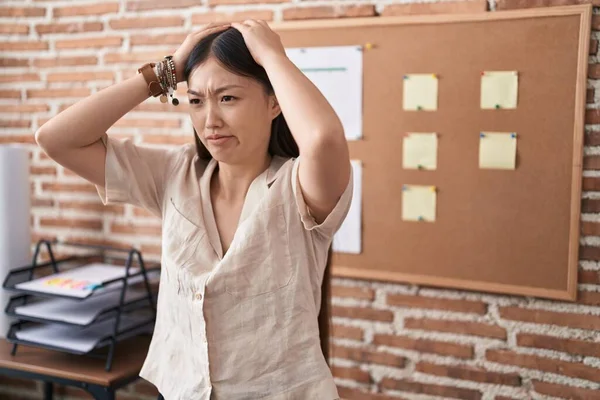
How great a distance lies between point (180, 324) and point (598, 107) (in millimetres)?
1262

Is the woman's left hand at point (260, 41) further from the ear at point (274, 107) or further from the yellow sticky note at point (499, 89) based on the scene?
the yellow sticky note at point (499, 89)

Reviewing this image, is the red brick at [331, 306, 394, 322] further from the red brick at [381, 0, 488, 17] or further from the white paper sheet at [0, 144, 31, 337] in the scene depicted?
the white paper sheet at [0, 144, 31, 337]

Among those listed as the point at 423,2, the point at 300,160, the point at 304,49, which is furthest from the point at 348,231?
the point at 300,160

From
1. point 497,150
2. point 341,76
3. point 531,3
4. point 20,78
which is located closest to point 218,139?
point 341,76

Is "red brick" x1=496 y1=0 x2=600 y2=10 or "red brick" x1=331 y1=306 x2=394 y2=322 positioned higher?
"red brick" x1=496 y1=0 x2=600 y2=10

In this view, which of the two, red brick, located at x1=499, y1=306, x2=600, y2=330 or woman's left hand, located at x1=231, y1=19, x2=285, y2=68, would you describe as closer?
woman's left hand, located at x1=231, y1=19, x2=285, y2=68

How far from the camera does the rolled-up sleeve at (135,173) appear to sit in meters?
1.45

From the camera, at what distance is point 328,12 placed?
2.06 metres

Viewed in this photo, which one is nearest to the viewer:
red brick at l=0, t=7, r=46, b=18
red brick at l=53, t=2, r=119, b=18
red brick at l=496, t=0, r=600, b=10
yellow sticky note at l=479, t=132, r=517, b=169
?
red brick at l=496, t=0, r=600, b=10

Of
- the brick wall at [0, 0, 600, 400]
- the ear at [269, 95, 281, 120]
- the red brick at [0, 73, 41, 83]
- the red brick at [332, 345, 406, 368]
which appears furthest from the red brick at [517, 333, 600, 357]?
the red brick at [0, 73, 41, 83]

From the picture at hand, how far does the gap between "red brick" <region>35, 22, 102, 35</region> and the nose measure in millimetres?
1294

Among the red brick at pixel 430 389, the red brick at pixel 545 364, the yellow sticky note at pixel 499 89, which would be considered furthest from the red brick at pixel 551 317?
the yellow sticky note at pixel 499 89

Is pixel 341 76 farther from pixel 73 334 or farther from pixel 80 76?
pixel 73 334

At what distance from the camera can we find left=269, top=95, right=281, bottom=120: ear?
1.39m
